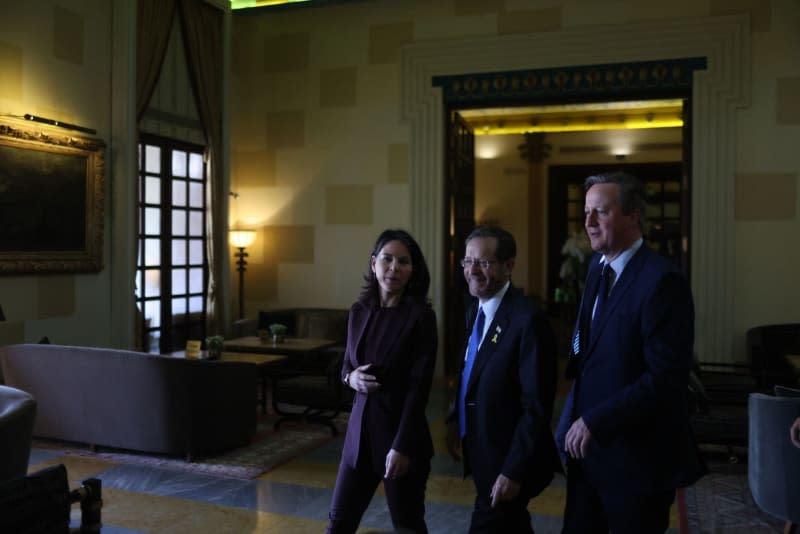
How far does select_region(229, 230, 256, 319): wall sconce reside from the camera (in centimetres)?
923

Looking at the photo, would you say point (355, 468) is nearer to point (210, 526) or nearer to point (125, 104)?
point (210, 526)

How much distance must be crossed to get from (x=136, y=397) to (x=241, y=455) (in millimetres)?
844

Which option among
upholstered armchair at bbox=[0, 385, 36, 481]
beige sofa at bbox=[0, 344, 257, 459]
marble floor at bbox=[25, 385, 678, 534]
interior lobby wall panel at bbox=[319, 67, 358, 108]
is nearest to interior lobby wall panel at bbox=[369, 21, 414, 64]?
interior lobby wall panel at bbox=[319, 67, 358, 108]

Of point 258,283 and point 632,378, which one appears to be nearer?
point 632,378

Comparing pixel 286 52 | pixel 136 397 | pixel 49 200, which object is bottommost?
pixel 136 397

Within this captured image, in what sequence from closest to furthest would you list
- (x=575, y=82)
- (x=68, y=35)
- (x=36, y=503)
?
(x=36, y=503)
(x=68, y=35)
(x=575, y=82)

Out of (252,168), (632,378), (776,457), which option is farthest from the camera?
(252,168)

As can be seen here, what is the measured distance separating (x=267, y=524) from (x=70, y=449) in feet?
7.30

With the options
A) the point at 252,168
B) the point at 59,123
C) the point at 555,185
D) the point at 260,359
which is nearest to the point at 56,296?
the point at 59,123

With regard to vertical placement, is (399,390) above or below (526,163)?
below

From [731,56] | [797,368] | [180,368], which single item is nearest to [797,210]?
[731,56]

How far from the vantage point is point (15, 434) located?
2965mm

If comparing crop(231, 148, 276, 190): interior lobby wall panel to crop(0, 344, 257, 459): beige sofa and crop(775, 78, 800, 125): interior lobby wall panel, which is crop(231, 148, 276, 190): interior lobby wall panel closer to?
crop(0, 344, 257, 459): beige sofa

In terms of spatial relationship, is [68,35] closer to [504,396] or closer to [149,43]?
[149,43]
